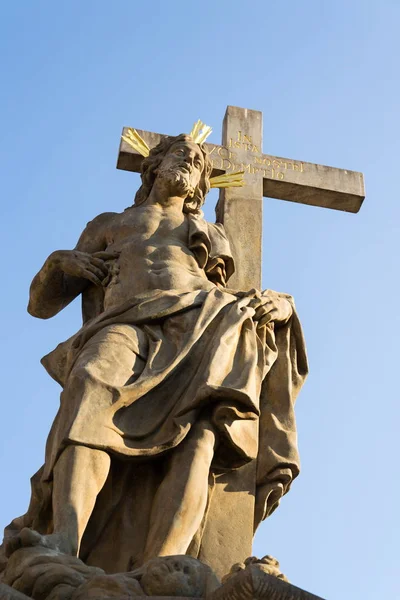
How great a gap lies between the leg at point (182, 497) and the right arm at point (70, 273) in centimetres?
151

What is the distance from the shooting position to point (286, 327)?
7859mm

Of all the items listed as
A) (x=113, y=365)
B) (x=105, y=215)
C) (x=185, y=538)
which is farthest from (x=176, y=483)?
(x=105, y=215)

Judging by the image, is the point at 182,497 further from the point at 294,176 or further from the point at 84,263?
the point at 294,176

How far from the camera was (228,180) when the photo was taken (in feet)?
30.1

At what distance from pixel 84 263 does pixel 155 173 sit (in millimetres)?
1018

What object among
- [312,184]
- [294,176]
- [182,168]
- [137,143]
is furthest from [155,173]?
[312,184]

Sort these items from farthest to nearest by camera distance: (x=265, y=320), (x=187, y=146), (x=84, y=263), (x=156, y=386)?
(x=187, y=146) < (x=84, y=263) < (x=265, y=320) < (x=156, y=386)

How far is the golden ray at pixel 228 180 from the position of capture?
910cm

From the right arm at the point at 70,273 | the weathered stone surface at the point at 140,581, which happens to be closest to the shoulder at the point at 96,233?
the right arm at the point at 70,273

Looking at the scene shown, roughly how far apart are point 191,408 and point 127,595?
1930mm

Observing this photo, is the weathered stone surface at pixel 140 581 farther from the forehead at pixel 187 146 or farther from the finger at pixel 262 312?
the forehead at pixel 187 146

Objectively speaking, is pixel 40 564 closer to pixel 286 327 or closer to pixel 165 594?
pixel 165 594

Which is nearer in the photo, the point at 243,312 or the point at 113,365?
the point at 113,365

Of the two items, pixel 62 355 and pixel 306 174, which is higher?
pixel 306 174
